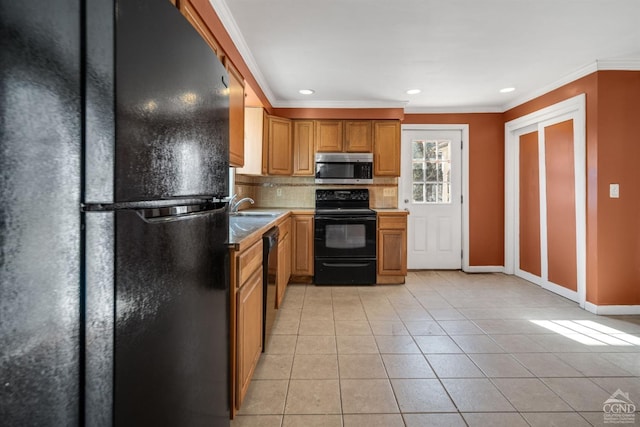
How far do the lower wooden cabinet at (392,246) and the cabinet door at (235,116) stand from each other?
204 cm

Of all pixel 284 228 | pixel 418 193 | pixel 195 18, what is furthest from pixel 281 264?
pixel 418 193

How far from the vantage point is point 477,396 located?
179cm

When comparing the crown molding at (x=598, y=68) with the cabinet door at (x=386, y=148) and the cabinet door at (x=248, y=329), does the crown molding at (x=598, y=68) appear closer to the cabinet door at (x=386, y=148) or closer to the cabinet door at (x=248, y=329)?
the cabinet door at (x=386, y=148)

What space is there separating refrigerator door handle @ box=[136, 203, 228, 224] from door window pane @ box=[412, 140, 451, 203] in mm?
4068

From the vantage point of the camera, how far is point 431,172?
15.6 ft

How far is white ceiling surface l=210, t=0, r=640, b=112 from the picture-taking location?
7.27 feet

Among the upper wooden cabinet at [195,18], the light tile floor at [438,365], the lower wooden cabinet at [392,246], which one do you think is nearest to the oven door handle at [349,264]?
the lower wooden cabinet at [392,246]

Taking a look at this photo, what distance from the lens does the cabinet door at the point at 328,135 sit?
173 inches

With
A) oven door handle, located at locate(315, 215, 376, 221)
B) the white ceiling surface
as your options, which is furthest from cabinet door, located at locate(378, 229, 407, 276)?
the white ceiling surface

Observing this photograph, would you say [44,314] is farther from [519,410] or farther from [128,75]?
[519,410]

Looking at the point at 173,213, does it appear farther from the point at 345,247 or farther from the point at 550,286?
the point at 550,286

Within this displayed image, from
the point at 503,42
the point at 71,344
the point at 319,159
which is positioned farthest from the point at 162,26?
the point at 319,159

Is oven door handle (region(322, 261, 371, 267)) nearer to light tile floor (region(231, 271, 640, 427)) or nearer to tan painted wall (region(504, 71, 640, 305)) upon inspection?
light tile floor (region(231, 271, 640, 427))

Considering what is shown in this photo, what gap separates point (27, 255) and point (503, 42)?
328 centimetres
